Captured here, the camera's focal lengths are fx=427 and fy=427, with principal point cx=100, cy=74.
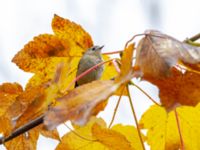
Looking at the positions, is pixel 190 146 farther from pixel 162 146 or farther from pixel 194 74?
pixel 194 74

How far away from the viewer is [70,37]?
0.82m

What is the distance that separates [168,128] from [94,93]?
1.54 ft

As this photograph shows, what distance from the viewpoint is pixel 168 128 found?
888mm

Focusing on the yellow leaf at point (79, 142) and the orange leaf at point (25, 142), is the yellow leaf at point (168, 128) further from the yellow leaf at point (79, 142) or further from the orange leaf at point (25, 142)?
the orange leaf at point (25, 142)

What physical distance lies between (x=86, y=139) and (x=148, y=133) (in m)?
0.16

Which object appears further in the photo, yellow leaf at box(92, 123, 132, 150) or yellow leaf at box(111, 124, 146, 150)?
yellow leaf at box(111, 124, 146, 150)

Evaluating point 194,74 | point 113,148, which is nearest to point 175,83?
point 194,74

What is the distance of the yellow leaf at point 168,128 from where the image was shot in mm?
837

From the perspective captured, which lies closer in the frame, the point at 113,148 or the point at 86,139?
the point at 113,148

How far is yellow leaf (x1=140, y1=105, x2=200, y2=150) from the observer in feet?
2.75

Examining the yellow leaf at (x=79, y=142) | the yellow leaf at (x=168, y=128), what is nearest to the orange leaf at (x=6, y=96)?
the yellow leaf at (x=79, y=142)

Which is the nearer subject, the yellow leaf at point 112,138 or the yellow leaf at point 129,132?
the yellow leaf at point 112,138

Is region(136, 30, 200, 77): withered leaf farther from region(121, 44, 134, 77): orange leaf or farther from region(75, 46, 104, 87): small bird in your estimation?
region(75, 46, 104, 87): small bird

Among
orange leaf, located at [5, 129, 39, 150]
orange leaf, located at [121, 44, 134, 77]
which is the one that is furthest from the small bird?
orange leaf, located at [121, 44, 134, 77]
